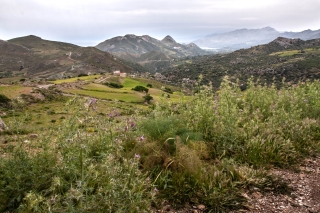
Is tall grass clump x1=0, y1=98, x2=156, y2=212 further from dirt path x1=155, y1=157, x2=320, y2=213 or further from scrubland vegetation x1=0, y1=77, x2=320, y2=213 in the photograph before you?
dirt path x1=155, y1=157, x2=320, y2=213

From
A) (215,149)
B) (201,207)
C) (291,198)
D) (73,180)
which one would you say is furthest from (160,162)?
(291,198)

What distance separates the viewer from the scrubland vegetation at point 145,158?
319 centimetres

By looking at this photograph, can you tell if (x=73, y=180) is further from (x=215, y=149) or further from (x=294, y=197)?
(x=294, y=197)

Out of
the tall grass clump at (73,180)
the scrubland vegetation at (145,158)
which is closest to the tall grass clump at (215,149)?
the scrubland vegetation at (145,158)

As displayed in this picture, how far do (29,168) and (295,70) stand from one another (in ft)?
408

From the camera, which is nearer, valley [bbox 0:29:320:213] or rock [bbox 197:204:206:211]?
valley [bbox 0:29:320:213]

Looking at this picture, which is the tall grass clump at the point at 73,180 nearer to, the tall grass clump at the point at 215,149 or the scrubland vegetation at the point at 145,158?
the scrubland vegetation at the point at 145,158

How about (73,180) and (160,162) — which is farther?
(160,162)

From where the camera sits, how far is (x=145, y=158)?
495 cm

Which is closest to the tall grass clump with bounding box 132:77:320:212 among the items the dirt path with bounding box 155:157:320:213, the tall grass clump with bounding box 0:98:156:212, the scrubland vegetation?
the scrubland vegetation

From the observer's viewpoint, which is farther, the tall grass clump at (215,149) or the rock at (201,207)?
the tall grass clump at (215,149)

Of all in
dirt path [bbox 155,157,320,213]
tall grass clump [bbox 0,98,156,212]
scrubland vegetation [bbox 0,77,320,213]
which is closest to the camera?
tall grass clump [bbox 0,98,156,212]

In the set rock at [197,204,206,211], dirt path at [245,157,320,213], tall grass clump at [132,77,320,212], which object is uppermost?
tall grass clump at [132,77,320,212]

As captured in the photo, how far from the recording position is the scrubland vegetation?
10.5 feet
